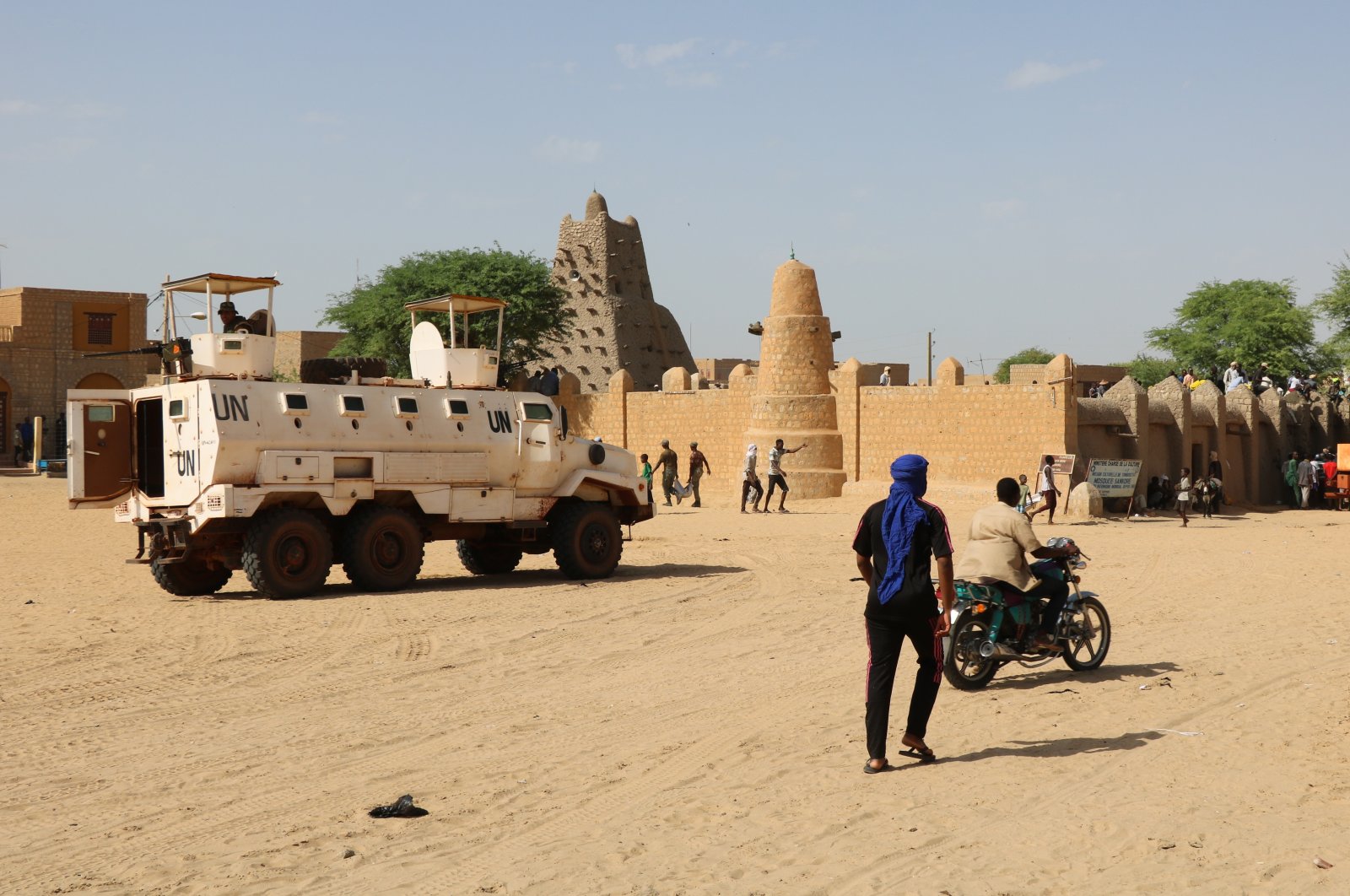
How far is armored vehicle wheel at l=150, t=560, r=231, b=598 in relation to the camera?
1504cm

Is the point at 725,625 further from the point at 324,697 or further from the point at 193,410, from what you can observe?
the point at 193,410

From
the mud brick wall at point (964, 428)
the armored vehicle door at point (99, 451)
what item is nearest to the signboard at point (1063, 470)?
the mud brick wall at point (964, 428)

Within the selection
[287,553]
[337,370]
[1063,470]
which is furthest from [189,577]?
[1063,470]

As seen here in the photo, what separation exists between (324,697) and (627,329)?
53993mm

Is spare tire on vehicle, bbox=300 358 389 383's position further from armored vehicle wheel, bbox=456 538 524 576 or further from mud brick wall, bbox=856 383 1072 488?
mud brick wall, bbox=856 383 1072 488

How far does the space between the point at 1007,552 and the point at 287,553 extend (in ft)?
→ 26.9

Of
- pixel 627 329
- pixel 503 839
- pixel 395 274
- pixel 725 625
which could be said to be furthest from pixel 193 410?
pixel 627 329

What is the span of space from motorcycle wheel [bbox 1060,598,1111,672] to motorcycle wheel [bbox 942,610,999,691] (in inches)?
26.5

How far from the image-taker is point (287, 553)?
1445 centimetres

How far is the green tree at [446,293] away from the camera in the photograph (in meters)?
45.8

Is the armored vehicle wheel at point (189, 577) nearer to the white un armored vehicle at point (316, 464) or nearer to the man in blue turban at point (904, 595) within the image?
the white un armored vehicle at point (316, 464)

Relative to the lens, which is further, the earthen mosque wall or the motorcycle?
the earthen mosque wall

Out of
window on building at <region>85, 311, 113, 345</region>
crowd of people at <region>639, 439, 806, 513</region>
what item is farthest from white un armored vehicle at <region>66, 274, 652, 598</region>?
window on building at <region>85, 311, 113, 345</region>

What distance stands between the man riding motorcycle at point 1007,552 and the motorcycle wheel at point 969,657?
0.98 ft
